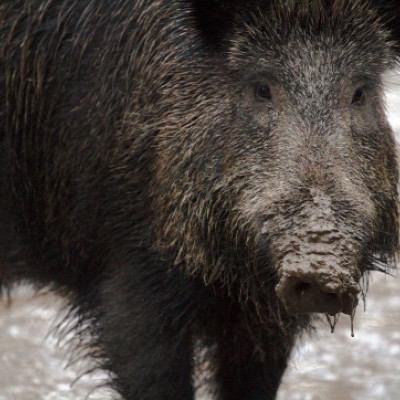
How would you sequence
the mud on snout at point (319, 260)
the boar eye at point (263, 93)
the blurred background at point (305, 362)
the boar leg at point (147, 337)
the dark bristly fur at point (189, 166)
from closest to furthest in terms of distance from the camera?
the mud on snout at point (319, 260), the dark bristly fur at point (189, 166), the boar eye at point (263, 93), the boar leg at point (147, 337), the blurred background at point (305, 362)

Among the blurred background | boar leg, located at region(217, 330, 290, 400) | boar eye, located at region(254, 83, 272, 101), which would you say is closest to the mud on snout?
boar eye, located at region(254, 83, 272, 101)

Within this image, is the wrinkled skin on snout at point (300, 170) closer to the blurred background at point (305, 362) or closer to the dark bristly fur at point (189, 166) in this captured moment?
the dark bristly fur at point (189, 166)

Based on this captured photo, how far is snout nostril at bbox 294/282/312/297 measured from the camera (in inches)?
144

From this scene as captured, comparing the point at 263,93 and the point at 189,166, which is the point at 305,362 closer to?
the point at 189,166

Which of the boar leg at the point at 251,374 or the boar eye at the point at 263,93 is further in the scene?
the boar leg at the point at 251,374

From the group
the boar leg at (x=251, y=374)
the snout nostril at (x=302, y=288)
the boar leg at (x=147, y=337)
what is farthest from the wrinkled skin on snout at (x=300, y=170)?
the boar leg at (x=251, y=374)

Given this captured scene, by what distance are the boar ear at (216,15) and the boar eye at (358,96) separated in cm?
48

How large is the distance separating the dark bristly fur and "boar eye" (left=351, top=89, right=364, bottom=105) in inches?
1.0

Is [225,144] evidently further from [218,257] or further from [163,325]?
[163,325]

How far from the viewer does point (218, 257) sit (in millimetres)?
4355

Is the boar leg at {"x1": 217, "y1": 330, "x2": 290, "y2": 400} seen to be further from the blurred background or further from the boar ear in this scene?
the boar ear

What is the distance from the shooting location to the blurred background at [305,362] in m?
6.09

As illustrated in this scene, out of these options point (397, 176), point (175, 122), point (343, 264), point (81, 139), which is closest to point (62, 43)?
point (81, 139)

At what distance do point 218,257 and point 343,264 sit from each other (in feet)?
2.68
